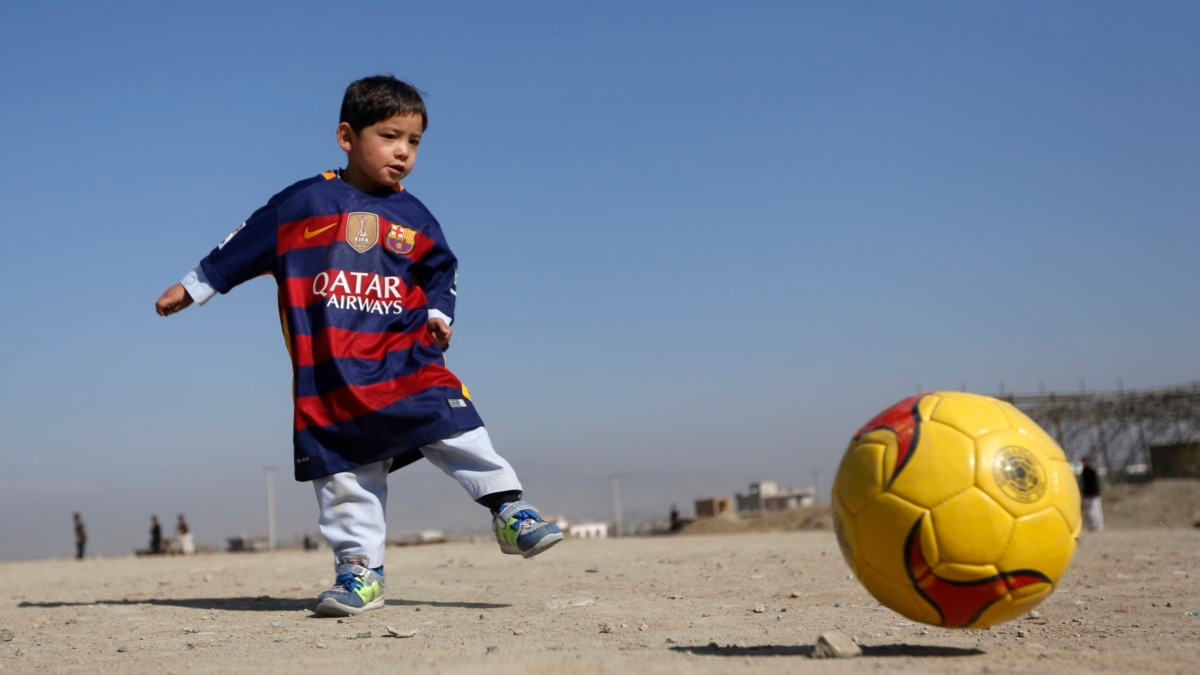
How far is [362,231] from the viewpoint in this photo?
5457 mm

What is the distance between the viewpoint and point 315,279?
5.38 m

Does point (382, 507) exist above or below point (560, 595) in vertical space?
above

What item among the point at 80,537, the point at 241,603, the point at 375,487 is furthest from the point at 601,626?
the point at 80,537

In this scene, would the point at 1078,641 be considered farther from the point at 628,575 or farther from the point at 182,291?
the point at 182,291

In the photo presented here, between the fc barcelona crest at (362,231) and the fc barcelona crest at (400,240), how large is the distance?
0.25 ft

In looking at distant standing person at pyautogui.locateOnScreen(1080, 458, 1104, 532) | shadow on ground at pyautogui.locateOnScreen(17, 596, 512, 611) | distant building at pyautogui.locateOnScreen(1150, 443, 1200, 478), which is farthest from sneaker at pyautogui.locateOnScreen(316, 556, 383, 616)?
distant building at pyautogui.locateOnScreen(1150, 443, 1200, 478)

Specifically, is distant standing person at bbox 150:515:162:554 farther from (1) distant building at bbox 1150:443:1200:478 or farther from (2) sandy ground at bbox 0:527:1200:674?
(1) distant building at bbox 1150:443:1200:478

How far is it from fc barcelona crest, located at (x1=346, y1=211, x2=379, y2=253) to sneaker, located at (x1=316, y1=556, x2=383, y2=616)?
161 centimetres

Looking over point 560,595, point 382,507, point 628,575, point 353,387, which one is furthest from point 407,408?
point 628,575

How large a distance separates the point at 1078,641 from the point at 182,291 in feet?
15.0

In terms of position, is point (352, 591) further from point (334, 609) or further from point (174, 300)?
point (174, 300)

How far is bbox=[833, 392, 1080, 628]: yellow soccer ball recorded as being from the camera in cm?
320

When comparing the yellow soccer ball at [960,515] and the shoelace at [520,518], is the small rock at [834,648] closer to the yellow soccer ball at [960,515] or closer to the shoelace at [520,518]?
the yellow soccer ball at [960,515]

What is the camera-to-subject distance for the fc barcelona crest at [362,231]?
5.42 m
